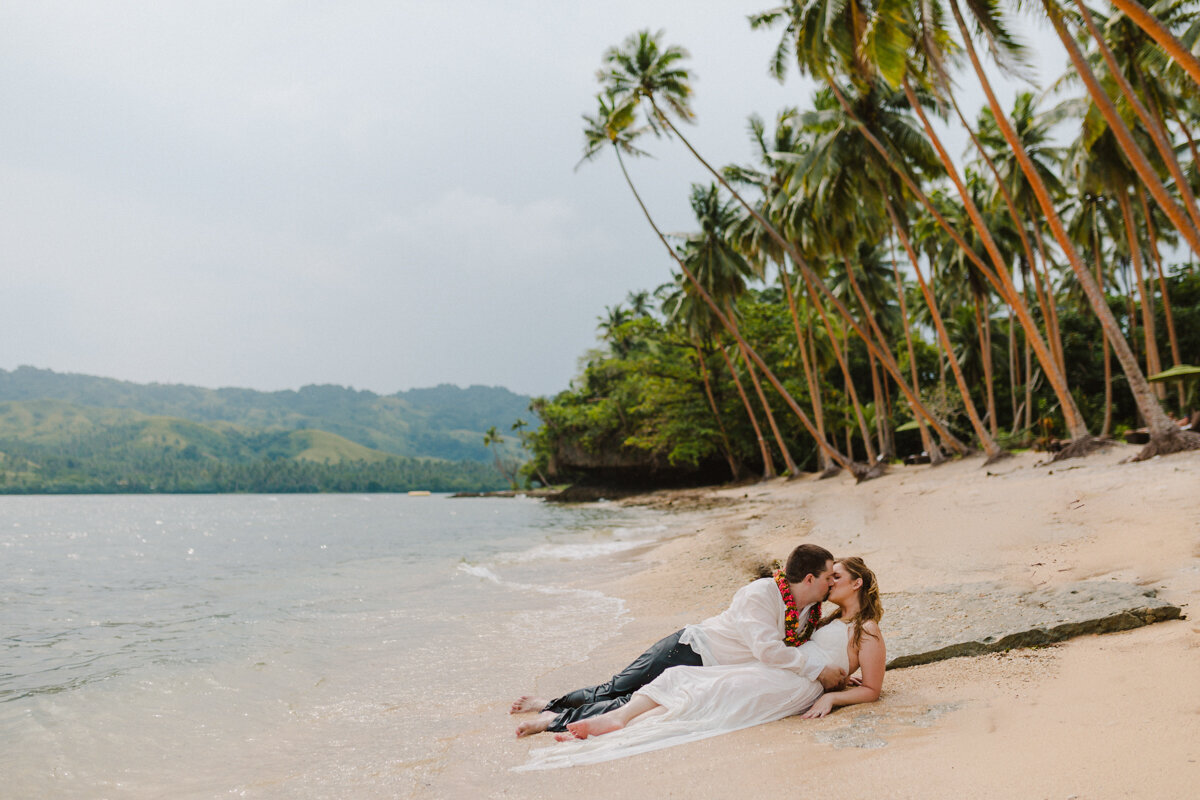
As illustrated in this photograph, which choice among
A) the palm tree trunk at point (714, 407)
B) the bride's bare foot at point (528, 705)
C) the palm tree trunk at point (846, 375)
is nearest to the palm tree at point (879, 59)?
the palm tree trunk at point (846, 375)

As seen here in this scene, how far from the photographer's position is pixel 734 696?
378 cm

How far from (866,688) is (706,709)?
2.98 feet

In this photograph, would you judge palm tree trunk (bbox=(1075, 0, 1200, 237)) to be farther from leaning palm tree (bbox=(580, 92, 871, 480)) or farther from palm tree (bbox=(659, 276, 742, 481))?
palm tree (bbox=(659, 276, 742, 481))

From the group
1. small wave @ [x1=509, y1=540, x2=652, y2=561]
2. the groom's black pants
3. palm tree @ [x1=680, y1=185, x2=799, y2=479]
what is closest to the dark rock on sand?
the groom's black pants

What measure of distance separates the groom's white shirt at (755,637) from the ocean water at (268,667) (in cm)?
176

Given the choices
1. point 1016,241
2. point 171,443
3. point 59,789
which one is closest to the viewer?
point 59,789

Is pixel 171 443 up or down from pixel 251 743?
up

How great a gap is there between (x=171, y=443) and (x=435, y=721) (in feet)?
676

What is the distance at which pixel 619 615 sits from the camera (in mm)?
7945

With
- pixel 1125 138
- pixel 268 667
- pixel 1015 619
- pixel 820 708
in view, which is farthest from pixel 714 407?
pixel 820 708

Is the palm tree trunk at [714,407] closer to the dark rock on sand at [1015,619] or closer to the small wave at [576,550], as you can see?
the small wave at [576,550]

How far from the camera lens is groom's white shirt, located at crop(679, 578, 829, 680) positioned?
386cm

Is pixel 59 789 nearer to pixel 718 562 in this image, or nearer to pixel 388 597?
pixel 388 597

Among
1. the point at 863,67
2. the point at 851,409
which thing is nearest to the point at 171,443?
the point at 851,409
